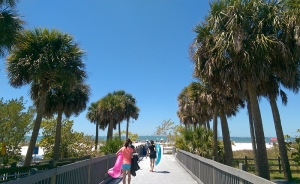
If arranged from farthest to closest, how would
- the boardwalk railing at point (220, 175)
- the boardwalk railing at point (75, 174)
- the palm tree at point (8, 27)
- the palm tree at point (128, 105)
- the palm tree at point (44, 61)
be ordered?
the palm tree at point (128, 105) < the palm tree at point (44, 61) < the palm tree at point (8, 27) < the boardwalk railing at point (220, 175) < the boardwalk railing at point (75, 174)

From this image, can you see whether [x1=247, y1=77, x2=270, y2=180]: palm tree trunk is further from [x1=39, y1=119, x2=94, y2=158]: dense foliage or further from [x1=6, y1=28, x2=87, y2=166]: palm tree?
[x1=39, y1=119, x2=94, y2=158]: dense foliage

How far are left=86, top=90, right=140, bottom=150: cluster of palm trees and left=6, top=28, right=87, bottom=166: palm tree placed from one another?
69.6 ft

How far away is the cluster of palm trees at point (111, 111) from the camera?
1459 inches

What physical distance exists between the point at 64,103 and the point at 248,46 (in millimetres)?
15208

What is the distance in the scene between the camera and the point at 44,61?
1351cm

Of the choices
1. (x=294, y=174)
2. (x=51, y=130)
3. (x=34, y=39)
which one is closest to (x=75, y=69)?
(x=34, y=39)

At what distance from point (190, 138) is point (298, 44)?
→ 11658mm

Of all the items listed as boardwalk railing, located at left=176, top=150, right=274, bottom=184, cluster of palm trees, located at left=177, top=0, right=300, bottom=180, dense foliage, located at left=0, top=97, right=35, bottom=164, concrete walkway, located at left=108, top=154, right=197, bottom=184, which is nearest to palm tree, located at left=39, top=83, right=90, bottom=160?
dense foliage, located at left=0, top=97, right=35, bottom=164

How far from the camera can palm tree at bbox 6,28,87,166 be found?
538 inches

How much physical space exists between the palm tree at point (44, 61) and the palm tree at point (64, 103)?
5056 mm

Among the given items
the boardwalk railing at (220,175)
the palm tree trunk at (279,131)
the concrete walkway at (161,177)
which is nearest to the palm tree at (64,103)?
the concrete walkway at (161,177)

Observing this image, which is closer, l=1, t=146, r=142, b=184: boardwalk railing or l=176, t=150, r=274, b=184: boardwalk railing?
l=1, t=146, r=142, b=184: boardwalk railing

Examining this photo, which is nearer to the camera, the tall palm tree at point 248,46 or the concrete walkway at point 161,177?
the concrete walkway at point 161,177

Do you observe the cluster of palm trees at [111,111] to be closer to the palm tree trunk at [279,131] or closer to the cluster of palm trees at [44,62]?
the cluster of palm trees at [44,62]
